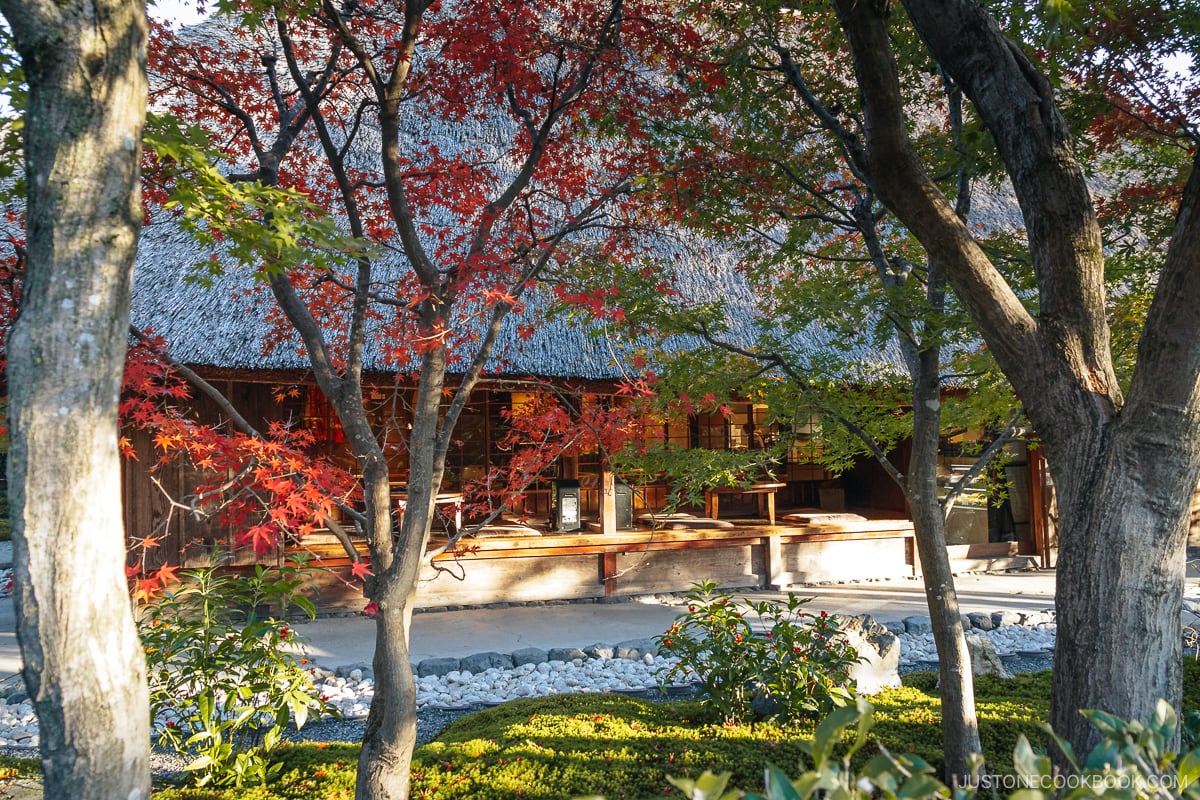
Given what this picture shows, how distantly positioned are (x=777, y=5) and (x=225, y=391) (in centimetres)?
564

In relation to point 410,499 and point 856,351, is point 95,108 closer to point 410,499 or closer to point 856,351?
point 410,499

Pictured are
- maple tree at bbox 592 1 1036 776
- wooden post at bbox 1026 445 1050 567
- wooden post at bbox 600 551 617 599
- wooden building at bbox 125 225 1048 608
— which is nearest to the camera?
maple tree at bbox 592 1 1036 776

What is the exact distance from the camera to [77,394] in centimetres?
156

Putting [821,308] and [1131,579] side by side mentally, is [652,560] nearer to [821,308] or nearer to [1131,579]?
[821,308]

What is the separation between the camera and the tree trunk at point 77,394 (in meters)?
1.49

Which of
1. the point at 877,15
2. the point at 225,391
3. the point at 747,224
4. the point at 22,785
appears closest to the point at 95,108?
the point at 877,15

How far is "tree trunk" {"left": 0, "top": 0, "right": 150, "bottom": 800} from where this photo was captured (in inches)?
58.8

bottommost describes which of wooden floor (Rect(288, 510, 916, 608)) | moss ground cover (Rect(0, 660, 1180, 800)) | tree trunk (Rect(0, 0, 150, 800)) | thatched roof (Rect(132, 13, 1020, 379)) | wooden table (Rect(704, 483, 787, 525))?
moss ground cover (Rect(0, 660, 1180, 800))

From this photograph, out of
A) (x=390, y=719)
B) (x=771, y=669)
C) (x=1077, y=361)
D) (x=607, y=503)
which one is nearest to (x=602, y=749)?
(x=771, y=669)

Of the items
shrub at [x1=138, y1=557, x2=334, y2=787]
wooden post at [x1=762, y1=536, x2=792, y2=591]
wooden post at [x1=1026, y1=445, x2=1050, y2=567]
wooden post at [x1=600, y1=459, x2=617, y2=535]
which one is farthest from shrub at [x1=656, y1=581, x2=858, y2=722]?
wooden post at [x1=1026, y1=445, x2=1050, y2=567]

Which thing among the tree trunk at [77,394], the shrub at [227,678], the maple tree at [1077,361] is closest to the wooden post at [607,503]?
the shrub at [227,678]

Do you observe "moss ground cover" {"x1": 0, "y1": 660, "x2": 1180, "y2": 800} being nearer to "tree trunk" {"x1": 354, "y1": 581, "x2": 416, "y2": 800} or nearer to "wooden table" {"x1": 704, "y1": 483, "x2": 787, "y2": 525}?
"tree trunk" {"x1": 354, "y1": 581, "x2": 416, "y2": 800}

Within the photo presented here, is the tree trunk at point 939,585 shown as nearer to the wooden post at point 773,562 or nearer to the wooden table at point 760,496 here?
the wooden table at point 760,496

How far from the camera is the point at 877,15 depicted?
9.15 feet
